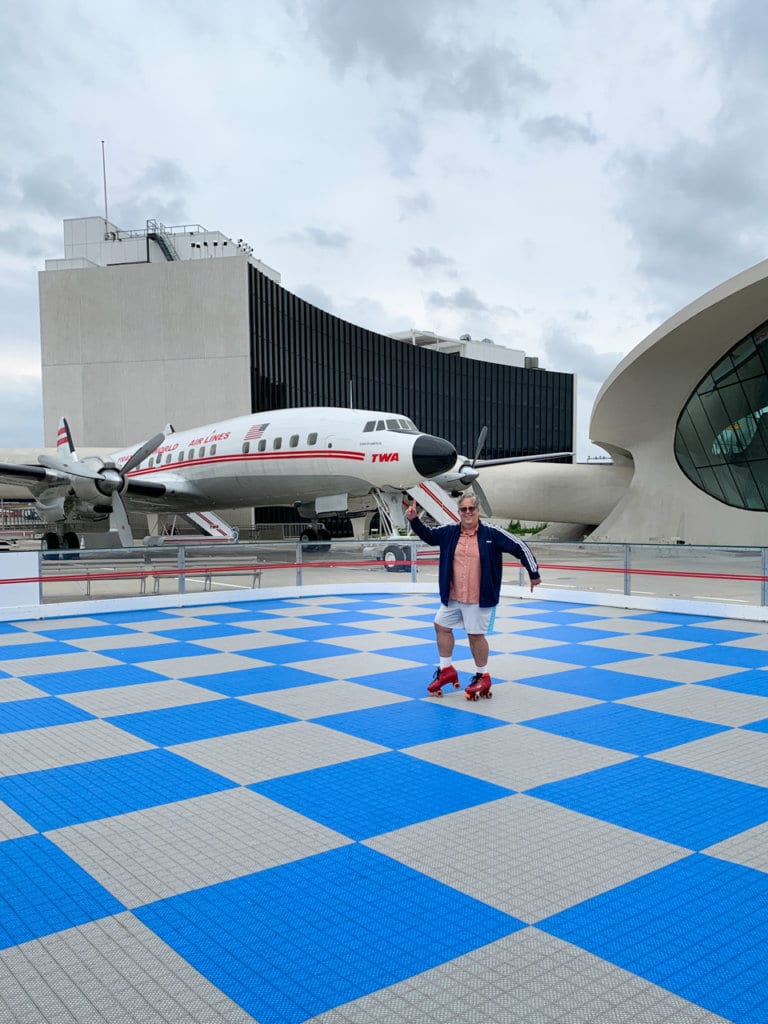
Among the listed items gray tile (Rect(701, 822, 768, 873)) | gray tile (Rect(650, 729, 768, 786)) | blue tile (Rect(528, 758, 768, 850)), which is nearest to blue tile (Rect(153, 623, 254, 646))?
gray tile (Rect(650, 729, 768, 786))

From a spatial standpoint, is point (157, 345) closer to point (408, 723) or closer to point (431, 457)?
point (431, 457)

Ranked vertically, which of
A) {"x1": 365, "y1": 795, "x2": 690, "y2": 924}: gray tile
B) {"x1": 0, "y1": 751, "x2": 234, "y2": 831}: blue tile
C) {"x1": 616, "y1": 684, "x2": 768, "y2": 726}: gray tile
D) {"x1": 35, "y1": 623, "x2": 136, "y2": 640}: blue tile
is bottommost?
{"x1": 616, "y1": 684, "x2": 768, "y2": 726}: gray tile

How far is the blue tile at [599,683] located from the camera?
805cm

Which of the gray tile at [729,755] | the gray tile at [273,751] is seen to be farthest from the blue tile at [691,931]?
the gray tile at [273,751]

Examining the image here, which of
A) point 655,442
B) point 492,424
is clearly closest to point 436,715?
point 655,442

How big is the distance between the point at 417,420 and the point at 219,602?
6383 cm

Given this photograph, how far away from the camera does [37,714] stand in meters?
7.18

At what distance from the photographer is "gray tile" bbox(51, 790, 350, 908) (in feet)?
12.8

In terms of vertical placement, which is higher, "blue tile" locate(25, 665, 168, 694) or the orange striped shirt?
the orange striped shirt

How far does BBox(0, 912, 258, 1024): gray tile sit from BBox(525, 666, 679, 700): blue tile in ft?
18.1

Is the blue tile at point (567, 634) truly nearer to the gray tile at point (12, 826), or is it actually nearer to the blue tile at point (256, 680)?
the blue tile at point (256, 680)

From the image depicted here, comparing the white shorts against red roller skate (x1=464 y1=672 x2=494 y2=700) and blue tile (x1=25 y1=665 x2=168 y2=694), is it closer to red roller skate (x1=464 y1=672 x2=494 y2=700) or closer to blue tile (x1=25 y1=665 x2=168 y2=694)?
red roller skate (x1=464 y1=672 x2=494 y2=700)

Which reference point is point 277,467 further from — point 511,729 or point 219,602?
point 511,729

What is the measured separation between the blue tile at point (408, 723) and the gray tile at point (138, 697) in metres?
1.55
